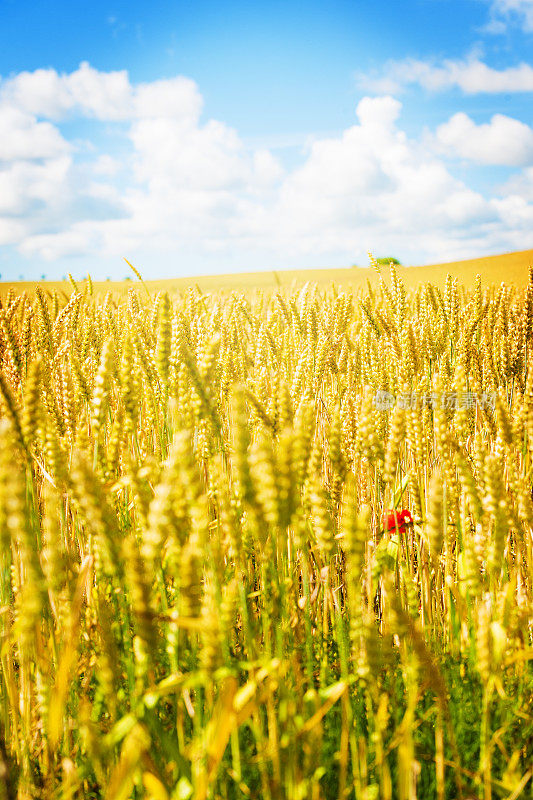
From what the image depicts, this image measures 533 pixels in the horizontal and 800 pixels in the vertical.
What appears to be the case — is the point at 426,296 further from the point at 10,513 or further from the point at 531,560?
the point at 10,513

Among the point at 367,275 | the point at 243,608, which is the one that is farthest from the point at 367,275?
the point at 243,608

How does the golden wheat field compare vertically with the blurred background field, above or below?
below

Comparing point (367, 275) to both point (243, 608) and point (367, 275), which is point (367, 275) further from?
point (243, 608)

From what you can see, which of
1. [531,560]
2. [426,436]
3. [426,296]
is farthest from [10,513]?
[426,296]

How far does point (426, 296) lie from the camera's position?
3.01 m

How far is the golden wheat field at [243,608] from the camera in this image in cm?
65

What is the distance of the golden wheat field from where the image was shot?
25.4 inches

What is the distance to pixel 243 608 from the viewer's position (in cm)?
79

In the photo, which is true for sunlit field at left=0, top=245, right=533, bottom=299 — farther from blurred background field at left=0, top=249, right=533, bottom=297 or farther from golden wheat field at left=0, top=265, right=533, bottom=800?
golden wheat field at left=0, top=265, right=533, bottom=800

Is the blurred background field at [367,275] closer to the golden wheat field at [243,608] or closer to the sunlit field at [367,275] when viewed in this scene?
the sunlit field at [367,275]

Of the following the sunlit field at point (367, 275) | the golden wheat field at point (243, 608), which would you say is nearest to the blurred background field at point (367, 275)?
the sunlit field at point (367, 275)

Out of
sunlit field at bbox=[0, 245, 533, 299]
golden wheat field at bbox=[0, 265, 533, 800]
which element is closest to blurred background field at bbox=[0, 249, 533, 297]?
sunlit field at bbox=[0, 245, 533, 299]

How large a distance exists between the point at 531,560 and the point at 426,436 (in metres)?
0.39

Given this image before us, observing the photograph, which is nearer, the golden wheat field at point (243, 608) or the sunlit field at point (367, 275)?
the golden wheat field at point (243, 608)
